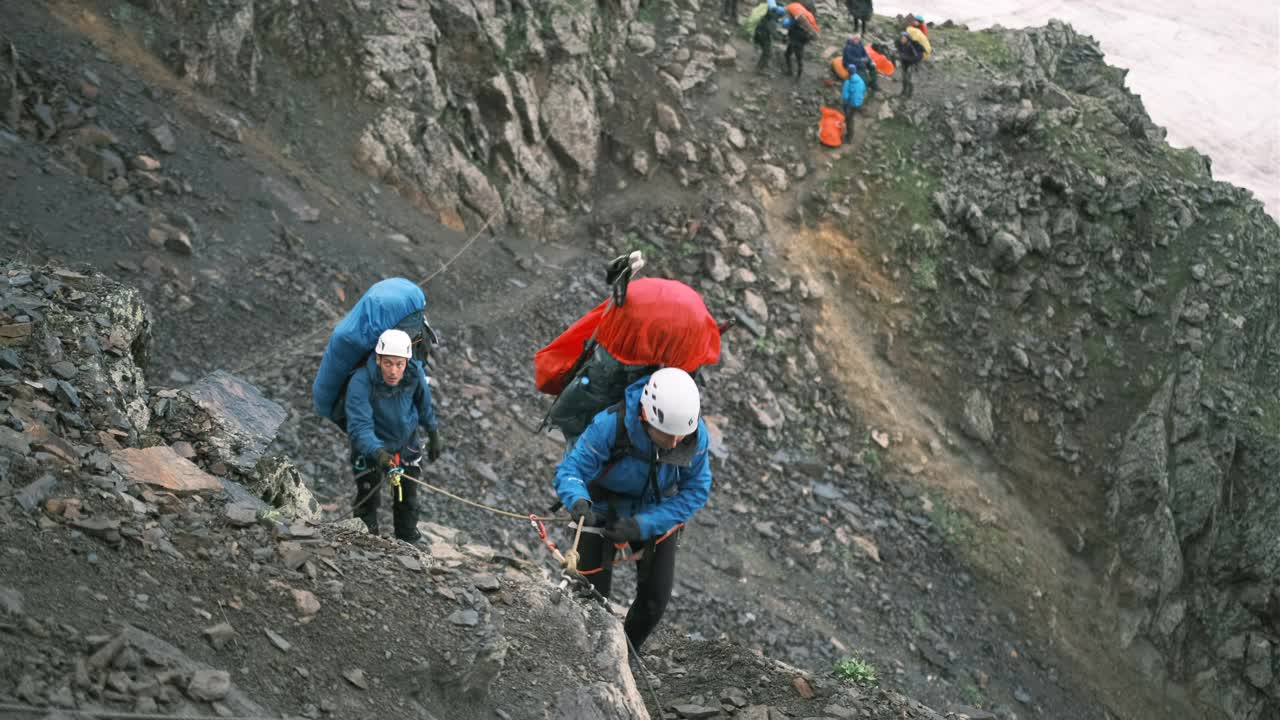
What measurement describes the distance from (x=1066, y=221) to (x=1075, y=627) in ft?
27.3

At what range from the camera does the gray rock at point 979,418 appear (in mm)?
18578

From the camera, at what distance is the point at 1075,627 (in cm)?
1706

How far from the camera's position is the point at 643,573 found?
644 cm

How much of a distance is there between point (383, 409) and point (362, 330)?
0.67 metres

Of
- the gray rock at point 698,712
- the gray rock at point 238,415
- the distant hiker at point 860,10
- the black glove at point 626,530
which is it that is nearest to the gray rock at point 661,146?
the distant hiker at point 860,10

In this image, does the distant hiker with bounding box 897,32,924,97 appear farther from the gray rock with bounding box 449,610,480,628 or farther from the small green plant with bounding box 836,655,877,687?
the gray rock with bounding box 449,610,480,628

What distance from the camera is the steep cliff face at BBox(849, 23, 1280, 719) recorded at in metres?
18.0

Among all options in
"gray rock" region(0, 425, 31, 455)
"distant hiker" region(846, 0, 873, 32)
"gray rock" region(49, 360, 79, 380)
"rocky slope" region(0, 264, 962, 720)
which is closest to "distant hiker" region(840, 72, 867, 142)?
"distant hiker" region(846, 0, 873, 32)

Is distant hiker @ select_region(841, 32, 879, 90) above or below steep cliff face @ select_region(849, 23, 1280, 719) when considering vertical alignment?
above

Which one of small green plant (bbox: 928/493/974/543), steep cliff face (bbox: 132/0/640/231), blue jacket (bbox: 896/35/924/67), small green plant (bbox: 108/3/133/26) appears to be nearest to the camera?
small green plant (bbox: 108/3/133/26)

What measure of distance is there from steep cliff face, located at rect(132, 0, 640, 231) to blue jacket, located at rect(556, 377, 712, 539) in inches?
438

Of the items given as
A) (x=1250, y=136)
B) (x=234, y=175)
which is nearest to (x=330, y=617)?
(x=234, y=175)

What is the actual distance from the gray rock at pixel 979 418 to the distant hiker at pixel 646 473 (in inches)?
536

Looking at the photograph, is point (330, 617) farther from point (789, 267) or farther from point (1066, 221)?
point (1066, 221)
